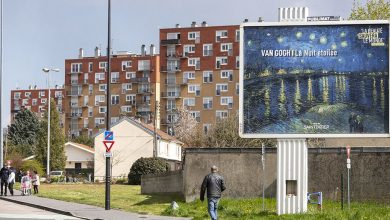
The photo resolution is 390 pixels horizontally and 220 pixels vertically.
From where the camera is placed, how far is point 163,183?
3722 centimetres

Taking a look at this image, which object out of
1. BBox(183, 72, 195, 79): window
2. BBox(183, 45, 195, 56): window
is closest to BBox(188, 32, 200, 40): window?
BBox(183, 45, 195, 56): window

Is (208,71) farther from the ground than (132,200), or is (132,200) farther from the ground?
(208,71)

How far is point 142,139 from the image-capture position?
84.1 m

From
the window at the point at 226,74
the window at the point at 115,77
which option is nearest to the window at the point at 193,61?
the window at the point at 226,74

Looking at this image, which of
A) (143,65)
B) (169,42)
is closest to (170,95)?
(143,65)

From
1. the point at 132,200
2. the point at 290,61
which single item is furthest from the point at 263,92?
the point at 132,200

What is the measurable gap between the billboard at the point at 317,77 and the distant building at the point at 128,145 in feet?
194

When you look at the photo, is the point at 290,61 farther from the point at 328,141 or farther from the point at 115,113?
the point at 115,113

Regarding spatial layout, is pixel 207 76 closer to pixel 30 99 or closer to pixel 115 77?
pixel 115 77

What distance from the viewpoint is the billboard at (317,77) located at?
22.6m

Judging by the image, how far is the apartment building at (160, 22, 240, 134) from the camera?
386ft

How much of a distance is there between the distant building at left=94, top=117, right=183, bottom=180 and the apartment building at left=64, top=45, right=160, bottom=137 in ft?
122

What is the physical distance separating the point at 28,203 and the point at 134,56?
328ft

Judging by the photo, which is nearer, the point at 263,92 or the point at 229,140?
the point at 263,92
